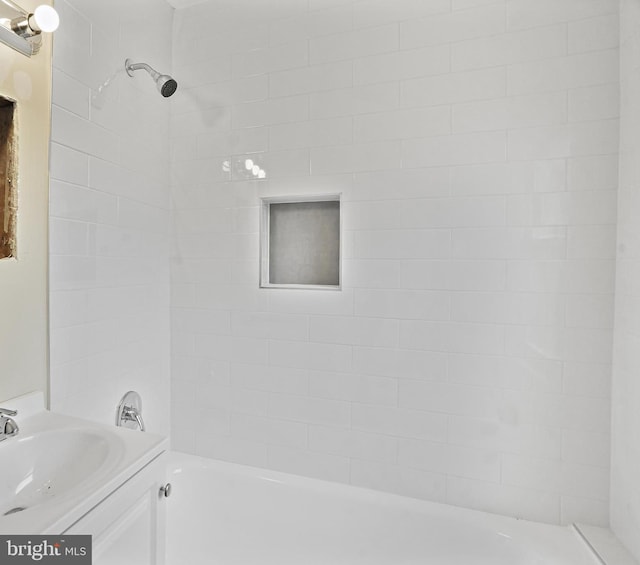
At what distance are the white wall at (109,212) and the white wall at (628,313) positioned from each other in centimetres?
191

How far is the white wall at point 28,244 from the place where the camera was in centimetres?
122

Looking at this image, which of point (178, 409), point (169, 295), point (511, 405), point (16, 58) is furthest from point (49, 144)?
point (511, 405)

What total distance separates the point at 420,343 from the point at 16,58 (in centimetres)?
169

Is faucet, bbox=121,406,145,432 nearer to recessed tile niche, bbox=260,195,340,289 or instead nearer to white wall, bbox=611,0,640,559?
recessed tile niche, bbox=260,195,340,289

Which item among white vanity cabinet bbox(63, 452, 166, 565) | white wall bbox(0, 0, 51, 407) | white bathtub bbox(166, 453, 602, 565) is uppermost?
white wall bbox(0, 0, 51, 407)

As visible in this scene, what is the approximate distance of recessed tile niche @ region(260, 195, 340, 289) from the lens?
6.12 feet

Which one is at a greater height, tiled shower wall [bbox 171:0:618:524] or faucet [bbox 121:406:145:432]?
tiled shower wall [bbox 171:0:618:524]

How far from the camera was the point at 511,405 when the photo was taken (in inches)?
62.9

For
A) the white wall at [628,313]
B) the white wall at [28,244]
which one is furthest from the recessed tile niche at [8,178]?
the white wall at [628,313]

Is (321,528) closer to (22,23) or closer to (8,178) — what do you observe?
(8,178)

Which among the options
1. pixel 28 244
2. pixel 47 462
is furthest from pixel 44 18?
pixel 47 462

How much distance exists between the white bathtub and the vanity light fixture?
1736 millimetres

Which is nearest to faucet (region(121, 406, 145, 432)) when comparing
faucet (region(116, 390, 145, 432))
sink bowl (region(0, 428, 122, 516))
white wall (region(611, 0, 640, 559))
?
faucet (region(116, 390, 145, 432))

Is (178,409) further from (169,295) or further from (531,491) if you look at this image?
(531,491)
